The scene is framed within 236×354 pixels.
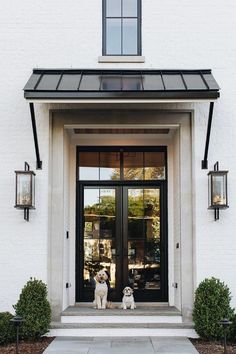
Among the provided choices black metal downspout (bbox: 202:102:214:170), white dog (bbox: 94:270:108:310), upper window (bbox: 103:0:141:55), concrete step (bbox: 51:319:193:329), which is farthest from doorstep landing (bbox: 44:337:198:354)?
upper window (bbox: 103:0:141:55)

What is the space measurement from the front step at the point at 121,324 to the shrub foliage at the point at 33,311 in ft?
1.48

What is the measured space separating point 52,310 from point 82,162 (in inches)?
123

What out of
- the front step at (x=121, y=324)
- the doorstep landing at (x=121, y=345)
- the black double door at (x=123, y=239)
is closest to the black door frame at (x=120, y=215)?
the black double door at (x=123, y=239)

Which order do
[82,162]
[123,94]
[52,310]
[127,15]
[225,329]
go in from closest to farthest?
[225,329], [123,94], [52,310], [127,15], [82,162]

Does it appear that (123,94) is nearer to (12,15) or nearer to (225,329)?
(12,15)

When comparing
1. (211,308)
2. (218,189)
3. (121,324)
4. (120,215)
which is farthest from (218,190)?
(121,324)

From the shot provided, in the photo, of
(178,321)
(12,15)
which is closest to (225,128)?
(178,321)

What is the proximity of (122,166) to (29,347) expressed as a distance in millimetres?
4116

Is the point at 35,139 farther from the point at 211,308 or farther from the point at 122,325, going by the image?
the point at 211,308

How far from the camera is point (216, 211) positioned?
938 centimetres

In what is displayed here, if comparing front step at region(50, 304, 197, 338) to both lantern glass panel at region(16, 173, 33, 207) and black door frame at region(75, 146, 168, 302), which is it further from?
lantern glass panel at region(16, 173, 33, 207)

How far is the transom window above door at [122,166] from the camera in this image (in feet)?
36.5

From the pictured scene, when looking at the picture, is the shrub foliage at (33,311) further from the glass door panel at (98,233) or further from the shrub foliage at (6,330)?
the glass door panel at (98,233)

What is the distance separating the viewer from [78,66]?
9.80 meters
